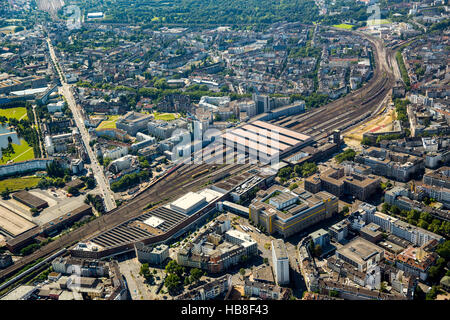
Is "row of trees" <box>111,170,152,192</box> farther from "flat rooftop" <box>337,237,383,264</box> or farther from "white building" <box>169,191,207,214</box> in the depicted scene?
"flat rooftop" <box>337,237,383,264</box>

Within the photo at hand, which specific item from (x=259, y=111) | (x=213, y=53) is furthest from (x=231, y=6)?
(x=259, y=111)

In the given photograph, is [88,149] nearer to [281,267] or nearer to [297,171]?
[297,171]

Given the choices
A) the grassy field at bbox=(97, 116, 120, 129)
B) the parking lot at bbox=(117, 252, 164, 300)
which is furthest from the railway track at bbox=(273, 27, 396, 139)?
the parking lot at bbox=(117, 252, 164, 300)

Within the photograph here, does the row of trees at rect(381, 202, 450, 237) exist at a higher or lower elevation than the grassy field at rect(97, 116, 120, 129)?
lower

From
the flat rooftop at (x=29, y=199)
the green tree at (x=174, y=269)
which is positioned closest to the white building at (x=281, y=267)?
the green tree at (x=174, y=269)

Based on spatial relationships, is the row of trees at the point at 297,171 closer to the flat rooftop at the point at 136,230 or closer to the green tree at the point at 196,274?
the flat rooftop at the point at 136,230

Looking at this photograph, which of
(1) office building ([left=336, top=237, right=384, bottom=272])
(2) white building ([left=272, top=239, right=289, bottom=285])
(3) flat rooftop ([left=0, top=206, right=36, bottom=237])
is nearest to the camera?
(2) white building ([left=272, top=239, right=289, bottom=285])

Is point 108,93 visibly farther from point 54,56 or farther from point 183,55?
point 54,56
